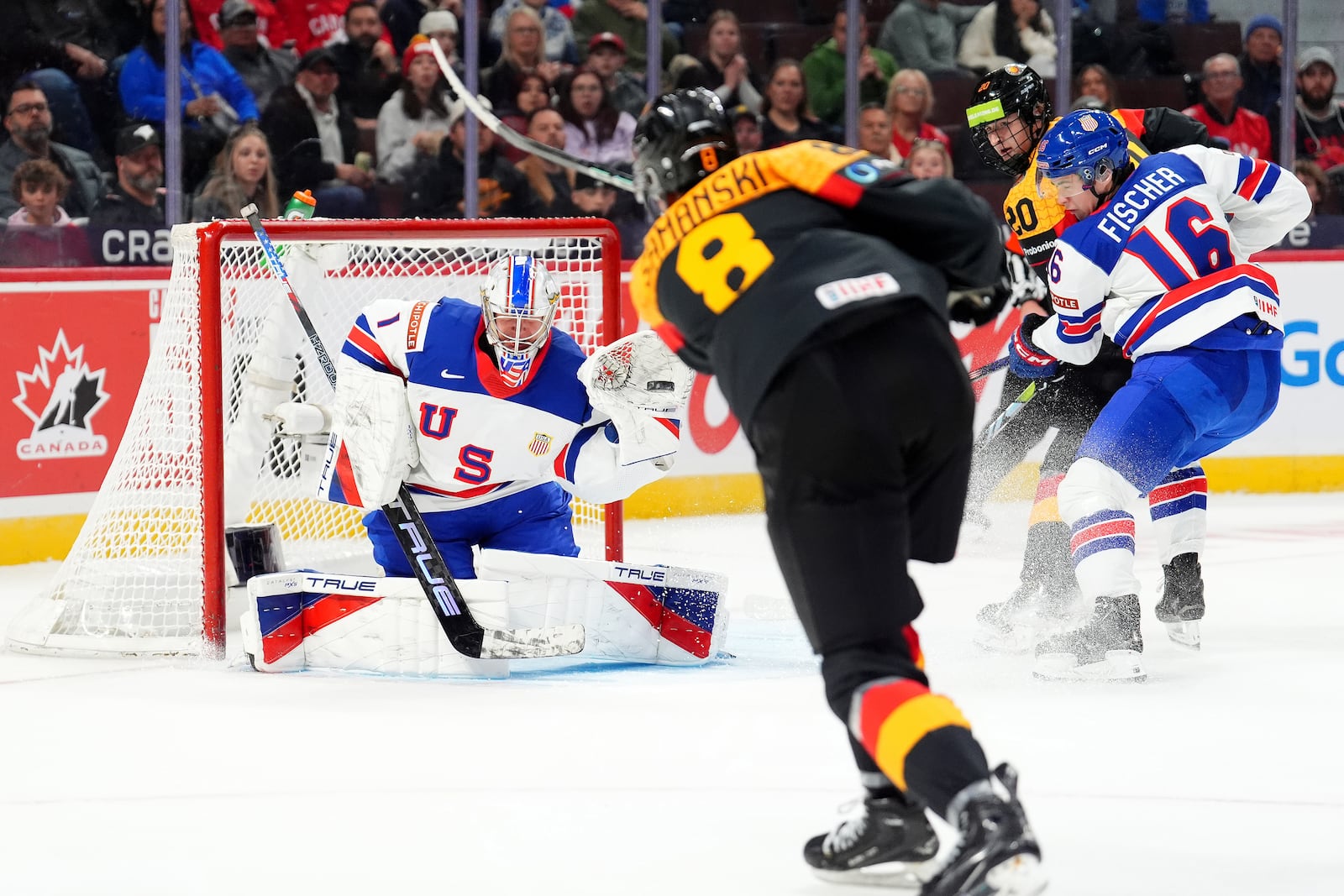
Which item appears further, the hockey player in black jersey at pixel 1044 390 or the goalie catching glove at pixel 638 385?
the hockey player in black jersey at pixel 1044 390

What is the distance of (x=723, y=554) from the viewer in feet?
18.5

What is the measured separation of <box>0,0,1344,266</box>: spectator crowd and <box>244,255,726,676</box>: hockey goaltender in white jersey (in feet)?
7.37

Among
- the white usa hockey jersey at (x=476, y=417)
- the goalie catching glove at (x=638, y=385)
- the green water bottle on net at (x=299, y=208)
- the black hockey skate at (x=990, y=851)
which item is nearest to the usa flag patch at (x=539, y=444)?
the white usa hockey jersey at (x=476, y=417)

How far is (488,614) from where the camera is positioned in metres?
3.72

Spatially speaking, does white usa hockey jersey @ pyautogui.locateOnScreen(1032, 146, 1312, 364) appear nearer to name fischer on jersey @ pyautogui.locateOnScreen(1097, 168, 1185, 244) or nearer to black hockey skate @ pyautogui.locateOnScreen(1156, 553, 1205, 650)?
name fischer on jersey @ pyautogui.locateOnScreen(1097, 168, 1185, 244)

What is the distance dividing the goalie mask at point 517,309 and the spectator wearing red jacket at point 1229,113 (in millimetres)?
4492

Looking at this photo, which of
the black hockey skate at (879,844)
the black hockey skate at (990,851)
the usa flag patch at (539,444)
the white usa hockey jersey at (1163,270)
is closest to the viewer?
the black hockey skate at (990,851)

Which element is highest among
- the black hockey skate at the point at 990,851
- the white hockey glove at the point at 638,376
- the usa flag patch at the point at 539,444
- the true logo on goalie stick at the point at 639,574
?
the white hockey glove at the point at 638,376

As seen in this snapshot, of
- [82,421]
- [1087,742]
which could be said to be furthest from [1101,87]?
[1087,742]

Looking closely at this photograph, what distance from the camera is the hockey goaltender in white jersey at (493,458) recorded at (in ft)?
12.3

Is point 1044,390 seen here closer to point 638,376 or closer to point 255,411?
point 638,376

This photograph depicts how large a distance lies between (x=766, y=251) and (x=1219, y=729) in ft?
5.21

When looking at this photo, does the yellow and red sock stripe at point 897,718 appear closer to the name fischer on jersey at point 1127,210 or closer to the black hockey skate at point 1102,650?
the black hockey skate at point 1102,650

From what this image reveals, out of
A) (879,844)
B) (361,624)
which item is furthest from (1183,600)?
(879,844)
